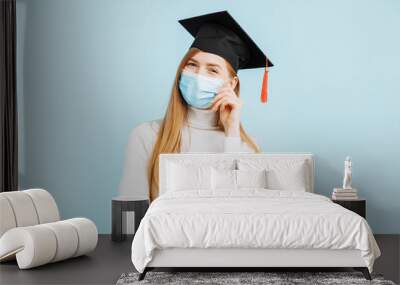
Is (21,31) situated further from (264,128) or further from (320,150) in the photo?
(320,150)

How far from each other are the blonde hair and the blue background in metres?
0.08

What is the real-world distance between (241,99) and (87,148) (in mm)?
1669

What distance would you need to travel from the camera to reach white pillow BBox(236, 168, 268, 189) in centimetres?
547

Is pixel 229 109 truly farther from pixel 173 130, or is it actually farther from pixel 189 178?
pixel 189 178

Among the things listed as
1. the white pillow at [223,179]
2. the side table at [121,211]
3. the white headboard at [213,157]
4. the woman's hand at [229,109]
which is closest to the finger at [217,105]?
the woman's hand at [229,109]

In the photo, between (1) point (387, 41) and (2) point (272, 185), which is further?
(1) point (387, 41)

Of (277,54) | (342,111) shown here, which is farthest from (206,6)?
(342,111)

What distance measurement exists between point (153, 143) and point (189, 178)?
2.56 feet

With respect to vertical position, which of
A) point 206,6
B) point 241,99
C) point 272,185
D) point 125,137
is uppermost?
point 206,6

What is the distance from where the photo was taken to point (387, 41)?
6109mm

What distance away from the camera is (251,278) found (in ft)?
13.7

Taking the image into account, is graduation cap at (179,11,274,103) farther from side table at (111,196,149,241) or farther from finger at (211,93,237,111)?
side table at (111,196,149,241)

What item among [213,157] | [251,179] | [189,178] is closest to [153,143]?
[213,157]

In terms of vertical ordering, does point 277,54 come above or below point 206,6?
below
